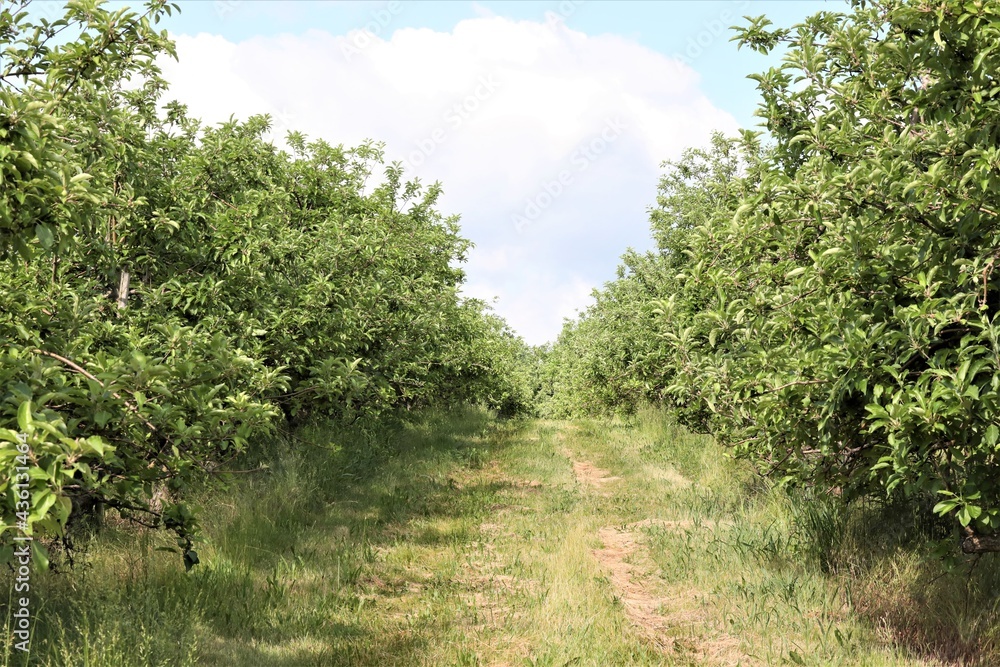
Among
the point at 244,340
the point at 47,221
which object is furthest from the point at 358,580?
the point at 47,221

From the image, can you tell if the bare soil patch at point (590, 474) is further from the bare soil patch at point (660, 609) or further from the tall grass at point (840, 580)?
the tall grass at point (840, 580)

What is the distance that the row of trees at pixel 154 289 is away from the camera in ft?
12.9

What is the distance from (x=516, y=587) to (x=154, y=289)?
5.81 metres

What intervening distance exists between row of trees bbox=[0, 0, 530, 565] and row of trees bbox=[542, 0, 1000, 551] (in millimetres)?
4597

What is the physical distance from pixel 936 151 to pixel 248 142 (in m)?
8.56

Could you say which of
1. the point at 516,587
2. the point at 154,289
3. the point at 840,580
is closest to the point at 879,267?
the point at 840,580

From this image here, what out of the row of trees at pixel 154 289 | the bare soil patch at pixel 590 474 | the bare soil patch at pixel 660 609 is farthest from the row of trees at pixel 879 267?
the bare soil patch at pixel 590 474

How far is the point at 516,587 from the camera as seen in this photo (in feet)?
27.7

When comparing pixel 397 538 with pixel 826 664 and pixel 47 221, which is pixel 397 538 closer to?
pixel 826 664

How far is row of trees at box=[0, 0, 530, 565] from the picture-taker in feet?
12.9

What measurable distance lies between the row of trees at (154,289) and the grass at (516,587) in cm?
89

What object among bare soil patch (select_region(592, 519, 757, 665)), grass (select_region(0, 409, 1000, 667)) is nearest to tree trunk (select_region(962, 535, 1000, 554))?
grass (select_region(0, 409, 1000, 667))

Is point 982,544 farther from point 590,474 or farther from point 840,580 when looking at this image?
point 590,474

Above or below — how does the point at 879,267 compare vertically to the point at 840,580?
above
